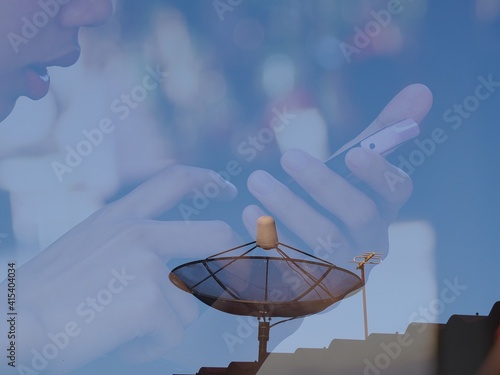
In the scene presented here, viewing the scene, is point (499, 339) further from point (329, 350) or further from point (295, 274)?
point (295, 274)

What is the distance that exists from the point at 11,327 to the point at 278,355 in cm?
583

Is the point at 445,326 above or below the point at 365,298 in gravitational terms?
below

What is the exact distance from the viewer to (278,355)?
1294cm

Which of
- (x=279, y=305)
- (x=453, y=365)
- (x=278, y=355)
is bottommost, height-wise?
(x=453, y=365)

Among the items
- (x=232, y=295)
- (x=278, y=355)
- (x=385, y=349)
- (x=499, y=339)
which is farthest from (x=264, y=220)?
(x=499, y=339)

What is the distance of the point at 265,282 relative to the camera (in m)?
16.8

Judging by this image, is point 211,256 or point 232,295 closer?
point 232,295

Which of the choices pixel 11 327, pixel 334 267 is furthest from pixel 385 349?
pixel 11 327

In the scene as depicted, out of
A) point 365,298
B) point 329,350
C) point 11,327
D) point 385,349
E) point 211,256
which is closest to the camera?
point 385,349

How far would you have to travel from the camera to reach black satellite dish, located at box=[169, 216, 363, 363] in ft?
51.5

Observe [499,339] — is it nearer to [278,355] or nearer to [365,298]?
[278,355]

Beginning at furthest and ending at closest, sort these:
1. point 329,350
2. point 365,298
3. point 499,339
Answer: point 365,298 < point 329,350 < point 499,339

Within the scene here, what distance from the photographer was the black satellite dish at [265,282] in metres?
15.7

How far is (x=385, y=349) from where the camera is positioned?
11.6 m
